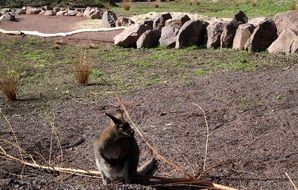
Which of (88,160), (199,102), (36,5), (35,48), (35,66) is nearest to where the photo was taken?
(88,160)

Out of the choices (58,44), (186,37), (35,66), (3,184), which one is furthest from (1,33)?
(3,184)

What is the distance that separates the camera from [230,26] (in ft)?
45.1

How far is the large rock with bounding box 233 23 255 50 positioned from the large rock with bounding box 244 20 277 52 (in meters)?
0.15

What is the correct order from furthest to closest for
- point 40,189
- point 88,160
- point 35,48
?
point 35,48
point 88,160
point 40,189

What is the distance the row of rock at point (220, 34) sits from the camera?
12945 millimetres

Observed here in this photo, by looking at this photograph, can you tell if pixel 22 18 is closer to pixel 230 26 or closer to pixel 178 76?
pixel 230 26

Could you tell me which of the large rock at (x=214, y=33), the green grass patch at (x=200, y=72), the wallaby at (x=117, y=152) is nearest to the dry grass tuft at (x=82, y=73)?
the green grass patch at (x=200, y=72)

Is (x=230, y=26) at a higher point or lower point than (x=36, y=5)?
higher

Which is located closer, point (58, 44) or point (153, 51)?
point (153, 51)

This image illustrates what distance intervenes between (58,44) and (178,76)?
208 inches

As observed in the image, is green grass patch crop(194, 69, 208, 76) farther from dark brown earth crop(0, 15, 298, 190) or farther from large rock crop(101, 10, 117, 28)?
large rock crop(101, 10, 117, 28)

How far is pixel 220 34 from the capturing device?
45.4 feet

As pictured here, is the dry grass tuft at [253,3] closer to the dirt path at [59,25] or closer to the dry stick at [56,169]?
the dirt path at [59,25]

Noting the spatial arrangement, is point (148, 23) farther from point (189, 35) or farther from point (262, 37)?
point (262, 37)
